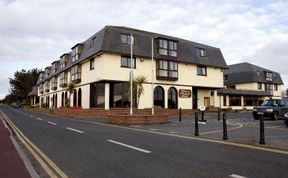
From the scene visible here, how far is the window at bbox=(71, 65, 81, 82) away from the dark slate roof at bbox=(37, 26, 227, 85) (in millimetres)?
730

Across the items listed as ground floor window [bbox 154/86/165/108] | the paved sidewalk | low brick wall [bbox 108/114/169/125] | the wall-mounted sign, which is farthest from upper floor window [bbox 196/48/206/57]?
the paved sidewalk

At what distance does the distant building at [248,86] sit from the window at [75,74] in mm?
23869

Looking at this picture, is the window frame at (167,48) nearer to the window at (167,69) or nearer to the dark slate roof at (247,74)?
the window at (167,69)

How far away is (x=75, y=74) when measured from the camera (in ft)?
145

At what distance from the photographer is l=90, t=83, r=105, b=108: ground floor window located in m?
36.9

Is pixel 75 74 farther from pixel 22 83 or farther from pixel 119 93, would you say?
pixel 22 83

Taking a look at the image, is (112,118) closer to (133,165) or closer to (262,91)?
(133,165)

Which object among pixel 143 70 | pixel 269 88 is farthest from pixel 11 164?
pixel 269 88

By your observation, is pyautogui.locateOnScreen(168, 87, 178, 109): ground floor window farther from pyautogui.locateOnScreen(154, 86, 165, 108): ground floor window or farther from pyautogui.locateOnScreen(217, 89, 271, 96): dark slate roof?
pyautogui.locateOnScreen(217, 89, 271, 96): dark slate roof

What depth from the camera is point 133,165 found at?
7.55 m

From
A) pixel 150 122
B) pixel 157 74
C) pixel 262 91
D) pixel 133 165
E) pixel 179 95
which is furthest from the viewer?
pixel 262 91

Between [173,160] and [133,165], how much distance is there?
1169 mm

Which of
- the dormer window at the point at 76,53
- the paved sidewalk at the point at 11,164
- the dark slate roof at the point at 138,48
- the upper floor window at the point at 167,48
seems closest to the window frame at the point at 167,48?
the upper floor window at the point at 167,48

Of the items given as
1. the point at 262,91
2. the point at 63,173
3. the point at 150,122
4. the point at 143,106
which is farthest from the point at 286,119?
the point at 262,91
